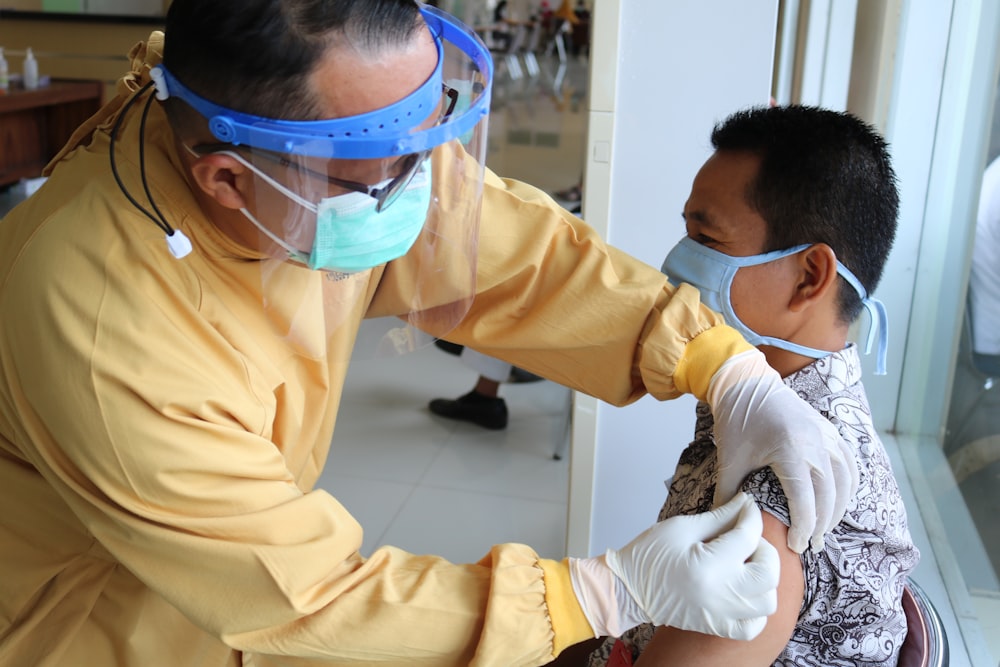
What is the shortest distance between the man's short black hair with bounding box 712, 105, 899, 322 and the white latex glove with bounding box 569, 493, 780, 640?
46 cm

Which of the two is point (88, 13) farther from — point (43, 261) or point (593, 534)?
point (43, 261)

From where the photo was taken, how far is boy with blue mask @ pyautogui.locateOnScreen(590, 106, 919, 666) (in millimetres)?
1107

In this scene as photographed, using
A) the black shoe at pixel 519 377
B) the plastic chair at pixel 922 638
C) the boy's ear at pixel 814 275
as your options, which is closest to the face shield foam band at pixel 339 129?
the boy's ear at pixel 814 275

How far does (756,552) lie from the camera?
3.15ft

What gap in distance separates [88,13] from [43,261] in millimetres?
7194

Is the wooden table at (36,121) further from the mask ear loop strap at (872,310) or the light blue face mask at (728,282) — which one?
the mask ear loop strap at (872,310)

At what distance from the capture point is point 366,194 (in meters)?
0.93

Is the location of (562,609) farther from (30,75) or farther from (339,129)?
(30,75)

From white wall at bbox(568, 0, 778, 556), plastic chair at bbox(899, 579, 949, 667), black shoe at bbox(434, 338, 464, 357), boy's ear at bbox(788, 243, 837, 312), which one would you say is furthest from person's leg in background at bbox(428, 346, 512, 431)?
plastic chair at bbox(899, 579, 949, 667)

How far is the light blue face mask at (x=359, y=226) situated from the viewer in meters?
0.93

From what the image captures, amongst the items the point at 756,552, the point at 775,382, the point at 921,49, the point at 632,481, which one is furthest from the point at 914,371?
the point at 756,552

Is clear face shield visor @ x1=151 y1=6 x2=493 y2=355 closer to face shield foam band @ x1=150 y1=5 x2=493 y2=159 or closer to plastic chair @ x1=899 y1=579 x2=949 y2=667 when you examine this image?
face shield foam band @ x1=150 y1=5 x2=493 y2=159

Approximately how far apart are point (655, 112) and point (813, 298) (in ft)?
2.03

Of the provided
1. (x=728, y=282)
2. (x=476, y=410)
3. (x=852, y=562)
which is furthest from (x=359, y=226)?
(x=476, y=410)
